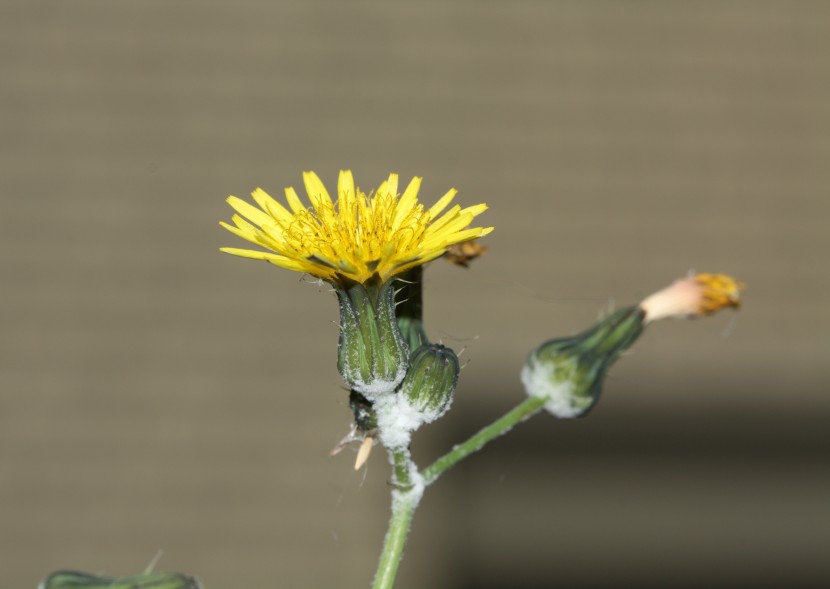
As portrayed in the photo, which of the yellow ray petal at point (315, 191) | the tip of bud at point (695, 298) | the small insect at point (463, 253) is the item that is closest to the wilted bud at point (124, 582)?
the yellow ray petal at point (315, 191)

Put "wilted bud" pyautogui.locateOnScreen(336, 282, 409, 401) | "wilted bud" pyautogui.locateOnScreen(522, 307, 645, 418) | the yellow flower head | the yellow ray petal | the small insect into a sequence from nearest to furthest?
the yellow flower head < "wilted bud" pyautogui.locateOnScreen(336, 282, 409, 401) < the yellow ray petal < "wilted bud" pyautogui.locateOnScreen(522, 307, 645, 418) < the small insect

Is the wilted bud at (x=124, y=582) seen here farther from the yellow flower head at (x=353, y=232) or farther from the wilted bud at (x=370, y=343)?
the yellow flower head at (x=353, y=232)

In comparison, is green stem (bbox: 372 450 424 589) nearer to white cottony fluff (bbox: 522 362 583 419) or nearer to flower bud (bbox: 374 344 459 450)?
flower bud (bbox: 374 344 459 450)

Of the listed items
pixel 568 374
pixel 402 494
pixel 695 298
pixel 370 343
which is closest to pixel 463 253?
pixel 568 374

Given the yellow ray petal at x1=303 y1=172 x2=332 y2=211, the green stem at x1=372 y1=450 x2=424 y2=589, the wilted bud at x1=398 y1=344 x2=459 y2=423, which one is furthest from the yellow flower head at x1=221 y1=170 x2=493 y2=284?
the green stem at x1=372 y1=450 x2=424 y2=589

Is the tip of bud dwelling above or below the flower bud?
above

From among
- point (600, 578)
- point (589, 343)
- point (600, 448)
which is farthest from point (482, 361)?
point (589, 343)
